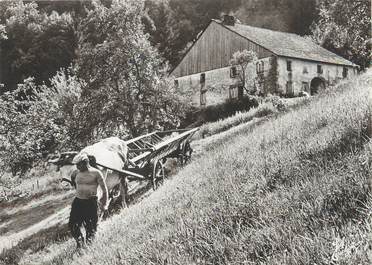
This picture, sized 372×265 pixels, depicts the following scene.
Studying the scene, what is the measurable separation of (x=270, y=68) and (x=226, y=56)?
5.19 meters

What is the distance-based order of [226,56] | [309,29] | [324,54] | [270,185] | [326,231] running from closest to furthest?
[326,231] → [270,185] → [226,56] → [324,54] → [309,29]

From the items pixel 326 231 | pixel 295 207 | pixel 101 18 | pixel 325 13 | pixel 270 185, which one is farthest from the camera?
pixel 101 18

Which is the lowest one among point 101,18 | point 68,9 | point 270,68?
point 270,68

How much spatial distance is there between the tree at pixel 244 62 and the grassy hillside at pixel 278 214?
30.0m

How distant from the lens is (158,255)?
3795 mm

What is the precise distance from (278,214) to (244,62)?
33983mm

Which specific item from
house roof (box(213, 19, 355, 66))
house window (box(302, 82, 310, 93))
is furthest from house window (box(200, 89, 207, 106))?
house window (box(302, 82, 310, 93))

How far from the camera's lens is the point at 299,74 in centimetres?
3859

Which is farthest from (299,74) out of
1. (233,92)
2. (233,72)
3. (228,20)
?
(228,20)

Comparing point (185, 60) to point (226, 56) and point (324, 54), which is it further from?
point (324, 54)

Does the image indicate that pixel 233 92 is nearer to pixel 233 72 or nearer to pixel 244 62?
pixel 233 72

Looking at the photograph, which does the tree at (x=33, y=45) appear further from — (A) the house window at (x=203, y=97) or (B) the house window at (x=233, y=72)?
(B) the house window at (x=233, y=72)

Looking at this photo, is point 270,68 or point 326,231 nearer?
point 326,231

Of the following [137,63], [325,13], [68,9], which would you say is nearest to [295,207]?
[325,13]
